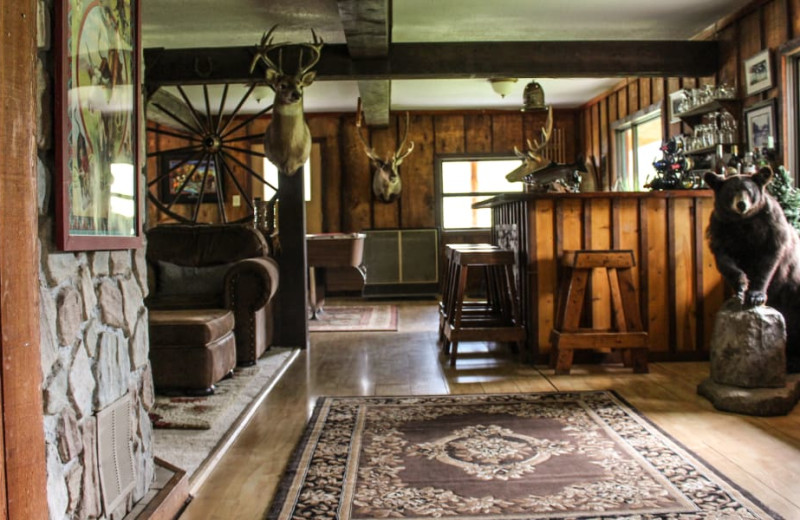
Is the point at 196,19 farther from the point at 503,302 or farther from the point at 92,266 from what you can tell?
the point at 92,266

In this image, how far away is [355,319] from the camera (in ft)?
20.7

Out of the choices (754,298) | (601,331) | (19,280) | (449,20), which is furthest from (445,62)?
(19,280)

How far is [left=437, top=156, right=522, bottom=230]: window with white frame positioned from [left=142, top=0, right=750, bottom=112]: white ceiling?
3.23 m

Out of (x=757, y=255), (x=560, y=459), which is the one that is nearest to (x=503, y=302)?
(x=757, y=255)

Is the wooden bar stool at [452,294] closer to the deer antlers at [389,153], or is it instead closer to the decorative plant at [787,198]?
the decorative plant at [787,198]

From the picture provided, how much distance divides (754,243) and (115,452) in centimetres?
290

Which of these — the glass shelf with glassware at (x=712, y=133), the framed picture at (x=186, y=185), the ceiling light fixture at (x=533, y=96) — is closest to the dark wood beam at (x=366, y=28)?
the ceiling light fixture at (x=533, y=96)

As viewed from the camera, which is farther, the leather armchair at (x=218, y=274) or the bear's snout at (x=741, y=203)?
the leather armchair at (x=218, y=274)

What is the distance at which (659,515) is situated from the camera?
1.75m

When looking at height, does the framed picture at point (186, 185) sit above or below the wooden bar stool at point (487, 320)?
above

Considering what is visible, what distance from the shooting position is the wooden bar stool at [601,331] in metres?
3.57

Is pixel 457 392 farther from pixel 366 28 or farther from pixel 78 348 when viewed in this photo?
pixel 366 28

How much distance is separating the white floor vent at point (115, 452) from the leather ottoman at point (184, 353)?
143 centimetres

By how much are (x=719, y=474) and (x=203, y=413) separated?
2177 mm
